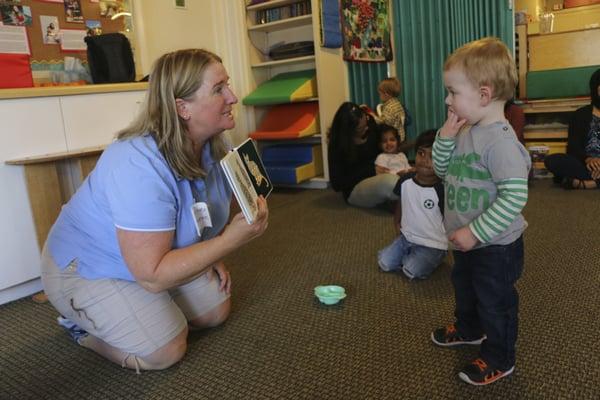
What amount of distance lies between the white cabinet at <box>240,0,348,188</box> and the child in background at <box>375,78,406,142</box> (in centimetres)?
29

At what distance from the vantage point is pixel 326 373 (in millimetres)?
1305

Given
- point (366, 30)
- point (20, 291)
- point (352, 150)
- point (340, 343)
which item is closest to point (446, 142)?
point (340, 343)

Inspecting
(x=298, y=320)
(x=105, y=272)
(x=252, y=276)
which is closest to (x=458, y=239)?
(x=298, y=320)

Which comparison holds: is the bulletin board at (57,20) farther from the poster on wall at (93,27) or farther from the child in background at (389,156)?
the child in background at (389,156)

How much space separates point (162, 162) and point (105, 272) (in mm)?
370

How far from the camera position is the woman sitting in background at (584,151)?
309 cm

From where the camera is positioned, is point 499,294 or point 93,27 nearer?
point 499,294

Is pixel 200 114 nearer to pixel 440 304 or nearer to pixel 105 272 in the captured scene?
pixel 105 272

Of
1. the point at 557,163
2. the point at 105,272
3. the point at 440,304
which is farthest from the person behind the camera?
the point at 557,163

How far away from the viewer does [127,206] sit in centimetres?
120

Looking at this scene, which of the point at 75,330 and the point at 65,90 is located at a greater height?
the point at 65,90

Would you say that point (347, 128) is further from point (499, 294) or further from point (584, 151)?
point (499, 294)

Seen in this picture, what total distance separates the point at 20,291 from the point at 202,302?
0.93m

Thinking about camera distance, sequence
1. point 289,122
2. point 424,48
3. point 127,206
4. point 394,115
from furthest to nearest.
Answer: point 424,48, point 289,122, point 394,115, point 127,206
